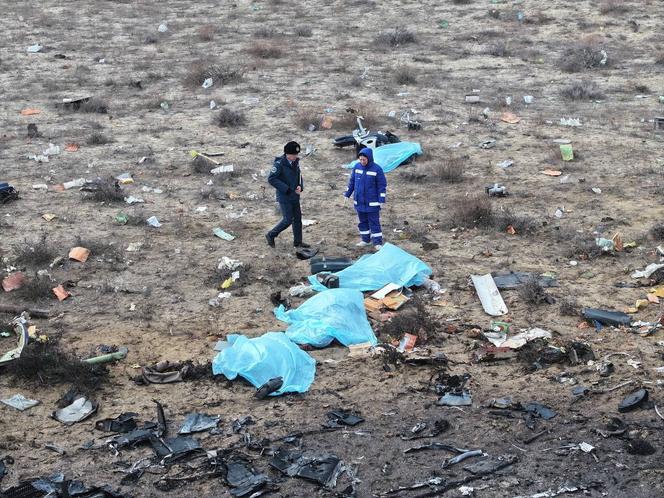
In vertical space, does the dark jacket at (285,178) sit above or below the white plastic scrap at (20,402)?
above

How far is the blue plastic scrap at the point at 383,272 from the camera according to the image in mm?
9938

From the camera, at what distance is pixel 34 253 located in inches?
424

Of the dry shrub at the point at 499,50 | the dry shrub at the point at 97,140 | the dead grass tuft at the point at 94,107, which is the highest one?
the dry shrub at the point at 499,50

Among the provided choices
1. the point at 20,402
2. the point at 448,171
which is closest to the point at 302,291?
the point at 20,402

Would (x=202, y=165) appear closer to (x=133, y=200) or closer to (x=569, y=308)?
(x=133, y=200)

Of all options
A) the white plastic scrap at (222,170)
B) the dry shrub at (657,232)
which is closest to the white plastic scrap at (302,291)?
the white plastic scrap at (222,170)

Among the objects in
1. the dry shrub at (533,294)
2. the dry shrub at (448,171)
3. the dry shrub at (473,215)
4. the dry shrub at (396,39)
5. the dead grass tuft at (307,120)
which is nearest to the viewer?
the dry shrub at (533,294)

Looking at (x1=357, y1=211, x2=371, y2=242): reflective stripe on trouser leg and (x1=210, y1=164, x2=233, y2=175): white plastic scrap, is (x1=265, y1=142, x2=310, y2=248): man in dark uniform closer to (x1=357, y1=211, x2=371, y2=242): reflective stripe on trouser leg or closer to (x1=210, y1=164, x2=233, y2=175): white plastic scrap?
(x1=357, y1=211, x2=371, y2=242): reflective stripe on trouser leg

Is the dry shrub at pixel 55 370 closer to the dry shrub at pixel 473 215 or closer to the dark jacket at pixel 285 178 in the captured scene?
the dark jacket at pixel 285 178

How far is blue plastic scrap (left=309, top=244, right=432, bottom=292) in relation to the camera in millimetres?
9938

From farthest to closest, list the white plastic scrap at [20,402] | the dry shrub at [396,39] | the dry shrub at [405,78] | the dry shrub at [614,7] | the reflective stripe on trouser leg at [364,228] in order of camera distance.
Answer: the dry shrub at [614,7]
the dry shrub at [396,39]
the dry shrub at [405,78]
the reflective stripe on trouser leg at [364,228]
the white plastic scrap at [20,402]

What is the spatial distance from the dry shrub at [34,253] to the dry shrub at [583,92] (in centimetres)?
1128

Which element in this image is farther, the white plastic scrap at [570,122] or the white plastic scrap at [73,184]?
the white plastic scrap at [570,122]

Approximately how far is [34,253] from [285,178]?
344 cm
